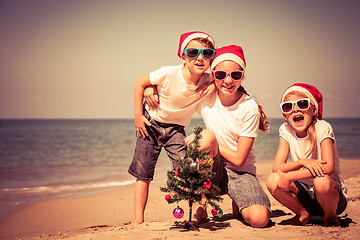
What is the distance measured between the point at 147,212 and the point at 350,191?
134 inches

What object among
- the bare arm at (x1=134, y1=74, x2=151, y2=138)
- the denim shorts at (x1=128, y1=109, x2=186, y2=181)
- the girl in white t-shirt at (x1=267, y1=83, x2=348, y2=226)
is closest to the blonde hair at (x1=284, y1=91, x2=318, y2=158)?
the girl in white t-shirt at (x1=267, y1=83, x2=348, y2=226)

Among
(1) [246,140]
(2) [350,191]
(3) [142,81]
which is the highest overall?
(3) [142,81]

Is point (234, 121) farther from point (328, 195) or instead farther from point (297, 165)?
point (328, 195)

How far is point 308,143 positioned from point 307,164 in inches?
11.8

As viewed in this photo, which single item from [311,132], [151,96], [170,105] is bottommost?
[311,132]

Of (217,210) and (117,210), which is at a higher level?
(217,210)

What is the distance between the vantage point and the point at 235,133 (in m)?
3.47

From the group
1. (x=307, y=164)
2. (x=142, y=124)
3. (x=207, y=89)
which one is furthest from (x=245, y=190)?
(x=142, y=124)

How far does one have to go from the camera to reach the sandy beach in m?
2.94

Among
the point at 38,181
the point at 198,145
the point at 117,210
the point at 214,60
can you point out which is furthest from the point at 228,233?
the point at 38,181

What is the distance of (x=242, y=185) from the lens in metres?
3.46

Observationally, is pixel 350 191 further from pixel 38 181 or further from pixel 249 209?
pixel 38 181

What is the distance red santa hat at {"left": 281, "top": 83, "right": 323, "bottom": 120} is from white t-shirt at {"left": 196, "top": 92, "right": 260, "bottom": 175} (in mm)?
381

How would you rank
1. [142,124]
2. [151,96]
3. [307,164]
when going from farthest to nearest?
1. [142,124]
2. [151,96]
3. [307,164]
